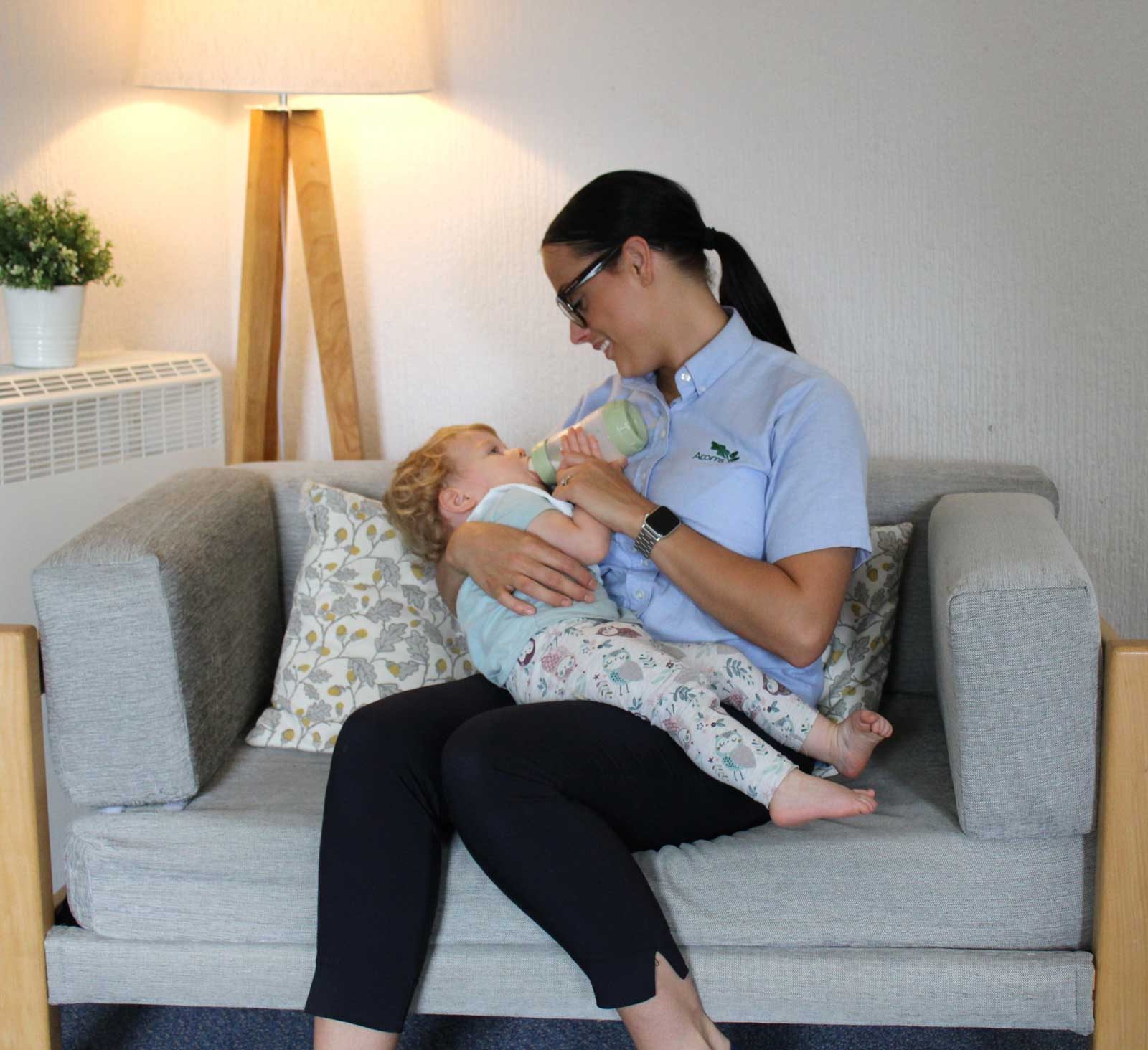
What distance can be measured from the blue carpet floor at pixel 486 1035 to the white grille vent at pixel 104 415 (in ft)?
2.73

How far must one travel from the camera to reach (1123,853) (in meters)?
1.43

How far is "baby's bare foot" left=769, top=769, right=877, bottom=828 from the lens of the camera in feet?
4.68

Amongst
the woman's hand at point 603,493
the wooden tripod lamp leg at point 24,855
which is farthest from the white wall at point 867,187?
the wooden tripod lamp leg at point 24,855

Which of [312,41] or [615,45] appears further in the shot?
[615,45]

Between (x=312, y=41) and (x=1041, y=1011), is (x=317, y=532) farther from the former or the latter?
(x=1041, y=1011)

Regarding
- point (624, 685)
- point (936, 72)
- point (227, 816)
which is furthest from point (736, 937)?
point (936, 72)

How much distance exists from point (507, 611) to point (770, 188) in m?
1.09

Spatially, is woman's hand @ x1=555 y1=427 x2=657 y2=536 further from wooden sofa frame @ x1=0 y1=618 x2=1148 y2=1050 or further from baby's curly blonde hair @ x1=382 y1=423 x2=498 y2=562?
wooden sofa frame @ x1=0 y1=618 x2=1148 y2=1050

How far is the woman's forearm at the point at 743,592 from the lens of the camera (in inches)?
60.2

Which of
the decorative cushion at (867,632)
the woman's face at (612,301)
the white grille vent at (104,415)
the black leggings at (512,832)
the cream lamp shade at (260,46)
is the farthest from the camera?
Result: the cream lamp shade at (260,46)

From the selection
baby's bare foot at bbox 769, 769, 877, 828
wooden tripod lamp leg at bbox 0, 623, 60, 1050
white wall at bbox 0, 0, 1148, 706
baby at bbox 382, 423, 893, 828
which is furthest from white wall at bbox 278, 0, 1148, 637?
wooden tripod lamp leg at bbox 0, 623, 60, 1050

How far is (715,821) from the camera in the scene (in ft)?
5.03

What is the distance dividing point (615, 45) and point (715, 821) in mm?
1512

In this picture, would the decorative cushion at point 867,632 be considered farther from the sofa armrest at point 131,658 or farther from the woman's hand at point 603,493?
the sofa armrest at point 131,658
